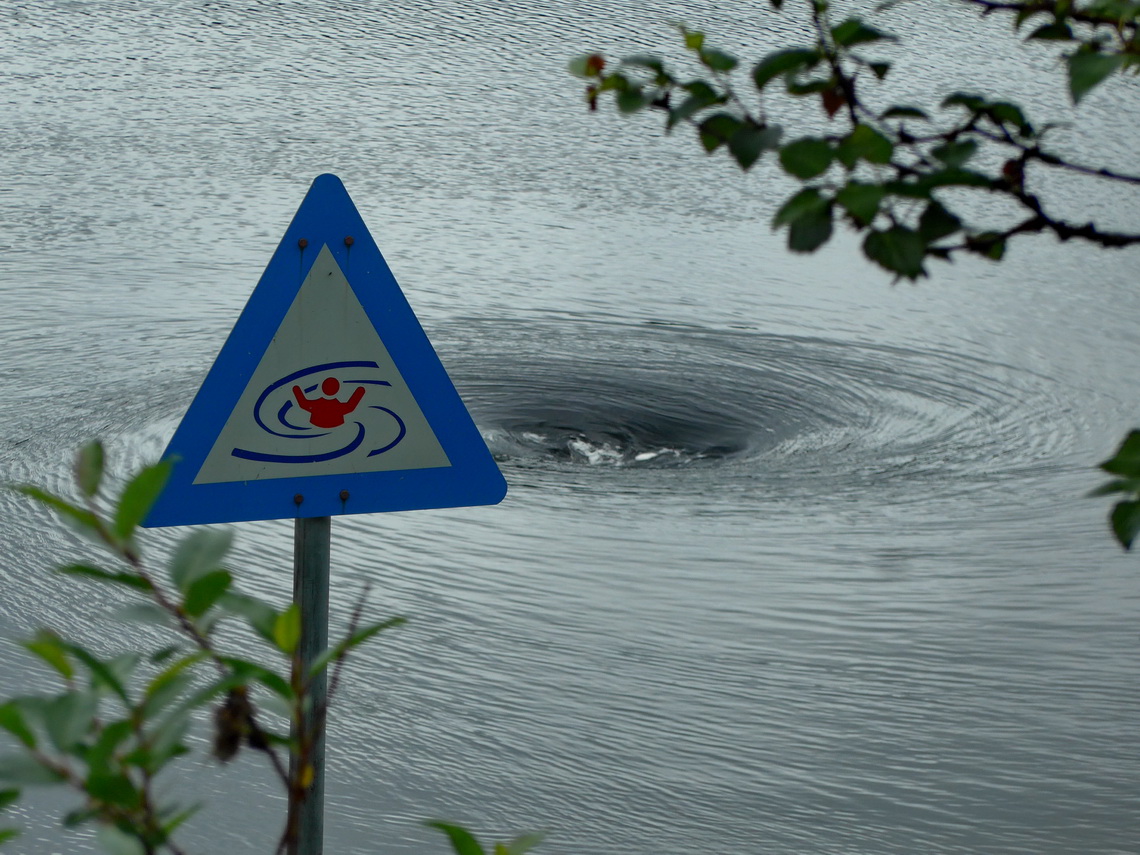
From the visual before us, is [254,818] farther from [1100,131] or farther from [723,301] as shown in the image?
[1100,131]

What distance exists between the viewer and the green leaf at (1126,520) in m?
1.31

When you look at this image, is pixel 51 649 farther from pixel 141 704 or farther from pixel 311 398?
pixel 311 398

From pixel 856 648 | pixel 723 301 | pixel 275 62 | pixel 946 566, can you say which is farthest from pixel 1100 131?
pixel 856 648

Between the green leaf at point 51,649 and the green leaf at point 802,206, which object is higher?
the green leaf at point 802,206

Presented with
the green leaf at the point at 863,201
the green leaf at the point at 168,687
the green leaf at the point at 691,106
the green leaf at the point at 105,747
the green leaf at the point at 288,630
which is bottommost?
the green leaf at the point at 105,747

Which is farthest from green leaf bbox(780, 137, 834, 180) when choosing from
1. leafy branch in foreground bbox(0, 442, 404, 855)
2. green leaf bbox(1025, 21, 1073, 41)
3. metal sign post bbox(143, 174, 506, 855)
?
metal sign post bbox(143, 174, 506, 855)

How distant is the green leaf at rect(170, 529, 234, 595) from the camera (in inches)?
37.3

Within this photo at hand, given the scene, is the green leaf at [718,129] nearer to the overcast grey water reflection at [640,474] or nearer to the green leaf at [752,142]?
the green leaf at [752,142]

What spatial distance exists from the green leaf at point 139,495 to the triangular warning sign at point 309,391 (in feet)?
3.38

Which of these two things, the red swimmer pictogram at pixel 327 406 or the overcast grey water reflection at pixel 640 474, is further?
the overcast grey water reflection at pixel 640 474

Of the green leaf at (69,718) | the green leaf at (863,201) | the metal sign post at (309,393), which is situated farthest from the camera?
the metal sign post at (309,393)

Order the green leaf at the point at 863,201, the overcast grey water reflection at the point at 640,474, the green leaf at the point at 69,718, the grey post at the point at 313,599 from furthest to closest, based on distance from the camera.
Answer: the overcast grey water reflection at the point at 640,474 → the grey post at the point at 313,599 → the green leaf at the point at 863,201 → the green leaf at the point at 69,718

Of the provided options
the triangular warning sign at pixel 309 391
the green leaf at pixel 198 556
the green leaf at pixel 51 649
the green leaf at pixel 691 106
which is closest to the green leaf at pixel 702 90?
the green leaf at pixel 691 106

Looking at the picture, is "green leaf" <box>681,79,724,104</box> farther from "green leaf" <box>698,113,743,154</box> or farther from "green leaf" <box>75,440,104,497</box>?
"green leaf" <box>75,440,104,497</box>
